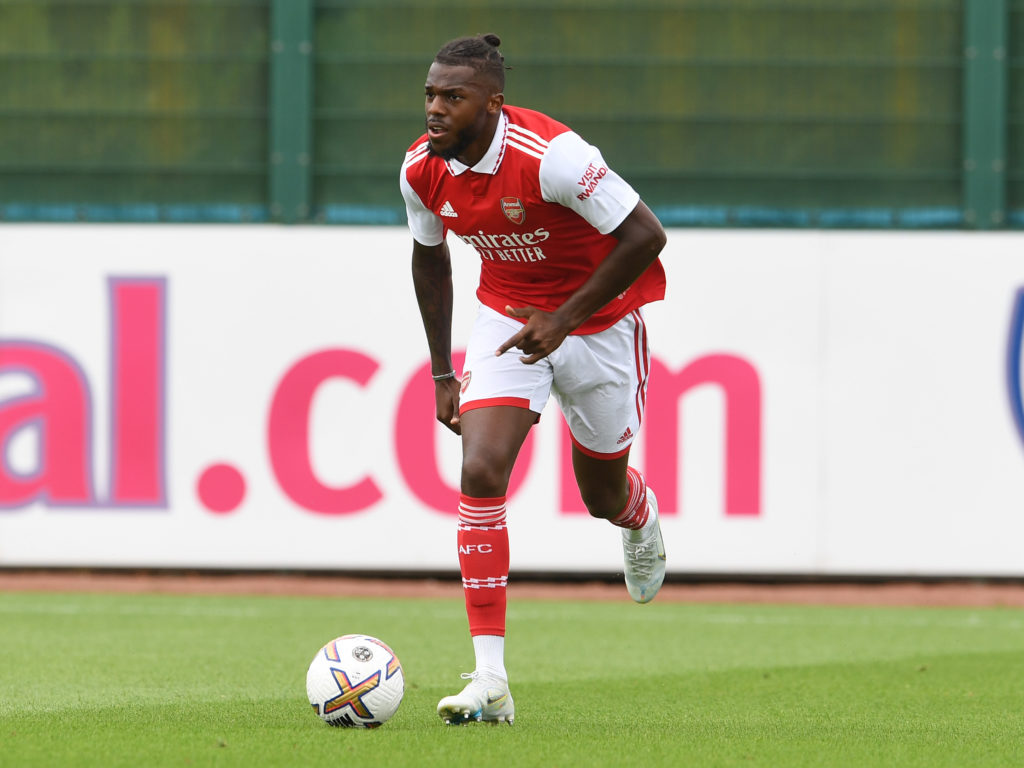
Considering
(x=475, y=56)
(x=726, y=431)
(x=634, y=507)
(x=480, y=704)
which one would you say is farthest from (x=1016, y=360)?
(x=480, y=704)

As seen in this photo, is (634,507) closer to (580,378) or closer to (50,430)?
(580,378)

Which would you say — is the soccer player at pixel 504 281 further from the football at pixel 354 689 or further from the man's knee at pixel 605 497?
the man's knee at pixel 605 497

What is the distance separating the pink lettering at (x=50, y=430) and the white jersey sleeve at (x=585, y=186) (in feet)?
20.8

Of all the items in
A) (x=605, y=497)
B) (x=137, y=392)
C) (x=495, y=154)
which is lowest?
(x=605, y=497)

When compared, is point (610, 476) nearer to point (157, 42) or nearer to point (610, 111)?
point (610, 111)

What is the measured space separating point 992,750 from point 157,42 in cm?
840

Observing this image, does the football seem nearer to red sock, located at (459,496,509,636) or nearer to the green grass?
the green grass

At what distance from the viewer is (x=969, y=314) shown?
10648 mm

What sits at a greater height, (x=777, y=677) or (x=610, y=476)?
(x=610, y=476)

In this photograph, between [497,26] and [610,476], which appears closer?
[610,476]

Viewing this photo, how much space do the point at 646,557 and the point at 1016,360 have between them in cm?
487

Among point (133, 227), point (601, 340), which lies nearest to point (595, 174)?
point (601, 340)

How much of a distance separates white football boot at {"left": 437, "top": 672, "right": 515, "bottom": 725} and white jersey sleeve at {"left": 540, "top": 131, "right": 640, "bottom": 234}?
154cm

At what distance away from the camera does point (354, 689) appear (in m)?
4.81
